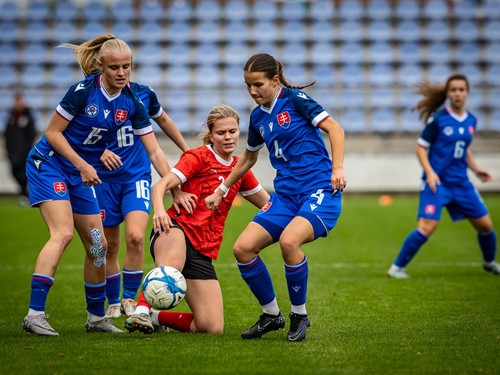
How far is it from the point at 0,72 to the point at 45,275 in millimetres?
20230

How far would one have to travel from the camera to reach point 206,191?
637cm

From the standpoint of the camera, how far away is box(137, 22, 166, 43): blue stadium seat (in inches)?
981

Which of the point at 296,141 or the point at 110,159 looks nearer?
the point at 296,141

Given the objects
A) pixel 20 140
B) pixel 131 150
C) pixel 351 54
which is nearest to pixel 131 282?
pixel 131 150

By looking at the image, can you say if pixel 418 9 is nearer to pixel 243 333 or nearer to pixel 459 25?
pixel 459 25

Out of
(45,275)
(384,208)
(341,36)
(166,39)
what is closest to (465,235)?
(384,208)

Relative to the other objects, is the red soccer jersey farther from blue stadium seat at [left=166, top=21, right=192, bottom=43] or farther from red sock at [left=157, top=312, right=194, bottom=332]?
blue stadium seat at [left=166, top=21, right=192, bottom=43]

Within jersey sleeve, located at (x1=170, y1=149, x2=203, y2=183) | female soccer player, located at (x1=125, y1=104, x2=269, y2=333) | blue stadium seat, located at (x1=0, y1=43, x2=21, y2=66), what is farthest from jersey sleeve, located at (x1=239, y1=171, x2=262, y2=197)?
blue stadium seat, located at (x1=0, y1=43, x2=21, y2=66)

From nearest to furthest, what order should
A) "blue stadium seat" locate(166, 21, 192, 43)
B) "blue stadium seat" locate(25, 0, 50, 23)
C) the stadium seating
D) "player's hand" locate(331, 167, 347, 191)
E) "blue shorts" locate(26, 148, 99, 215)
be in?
"player's hand" locate(331, 167, 347, 191)
"blue shorts" locate(26, 148, 99, 215)
the stadium seating
"blue stadium seat" locate(166, 21, 192, 43)
"blue stadium seat" locate(25, 0, 50, 23)

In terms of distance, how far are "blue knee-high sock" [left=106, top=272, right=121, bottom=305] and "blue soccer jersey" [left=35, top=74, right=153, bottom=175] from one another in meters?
1.36

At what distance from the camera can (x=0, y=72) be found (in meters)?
24.7

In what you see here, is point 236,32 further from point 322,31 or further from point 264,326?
point 264,326

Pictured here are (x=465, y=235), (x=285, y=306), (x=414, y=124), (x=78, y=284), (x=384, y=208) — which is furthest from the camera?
(x=414, y=124)

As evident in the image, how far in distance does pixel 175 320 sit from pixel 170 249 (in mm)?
577
